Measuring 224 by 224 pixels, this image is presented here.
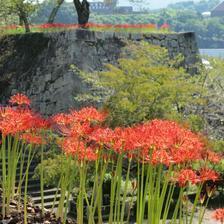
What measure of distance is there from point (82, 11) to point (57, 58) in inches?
107

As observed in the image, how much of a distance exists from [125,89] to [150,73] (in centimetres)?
63

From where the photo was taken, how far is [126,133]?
186 inches

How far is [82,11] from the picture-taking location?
62.8 ft

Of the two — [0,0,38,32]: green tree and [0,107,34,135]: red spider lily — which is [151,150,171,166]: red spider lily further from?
[0,0,38,32]: green tree

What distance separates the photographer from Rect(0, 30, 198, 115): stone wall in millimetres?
16547

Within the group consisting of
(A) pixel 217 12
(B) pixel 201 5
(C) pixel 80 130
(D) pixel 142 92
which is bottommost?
(B) pixel 201 5

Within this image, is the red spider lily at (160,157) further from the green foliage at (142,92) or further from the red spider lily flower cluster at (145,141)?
the green foliage at (142,92)

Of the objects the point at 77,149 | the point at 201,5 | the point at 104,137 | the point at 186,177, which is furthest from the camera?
the point at 201,5

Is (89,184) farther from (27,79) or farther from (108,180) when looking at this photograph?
(27,79)

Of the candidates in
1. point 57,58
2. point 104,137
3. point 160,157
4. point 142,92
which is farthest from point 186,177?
point 57,58

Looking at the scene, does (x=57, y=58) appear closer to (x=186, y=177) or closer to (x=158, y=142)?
(x=186, y=177)

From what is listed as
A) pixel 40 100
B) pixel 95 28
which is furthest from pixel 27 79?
pixel 95 28

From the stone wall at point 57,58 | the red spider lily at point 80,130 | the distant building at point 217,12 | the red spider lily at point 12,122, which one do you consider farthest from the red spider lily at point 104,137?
the distant building at point 217,12

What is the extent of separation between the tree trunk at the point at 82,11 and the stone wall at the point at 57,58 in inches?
58.0
